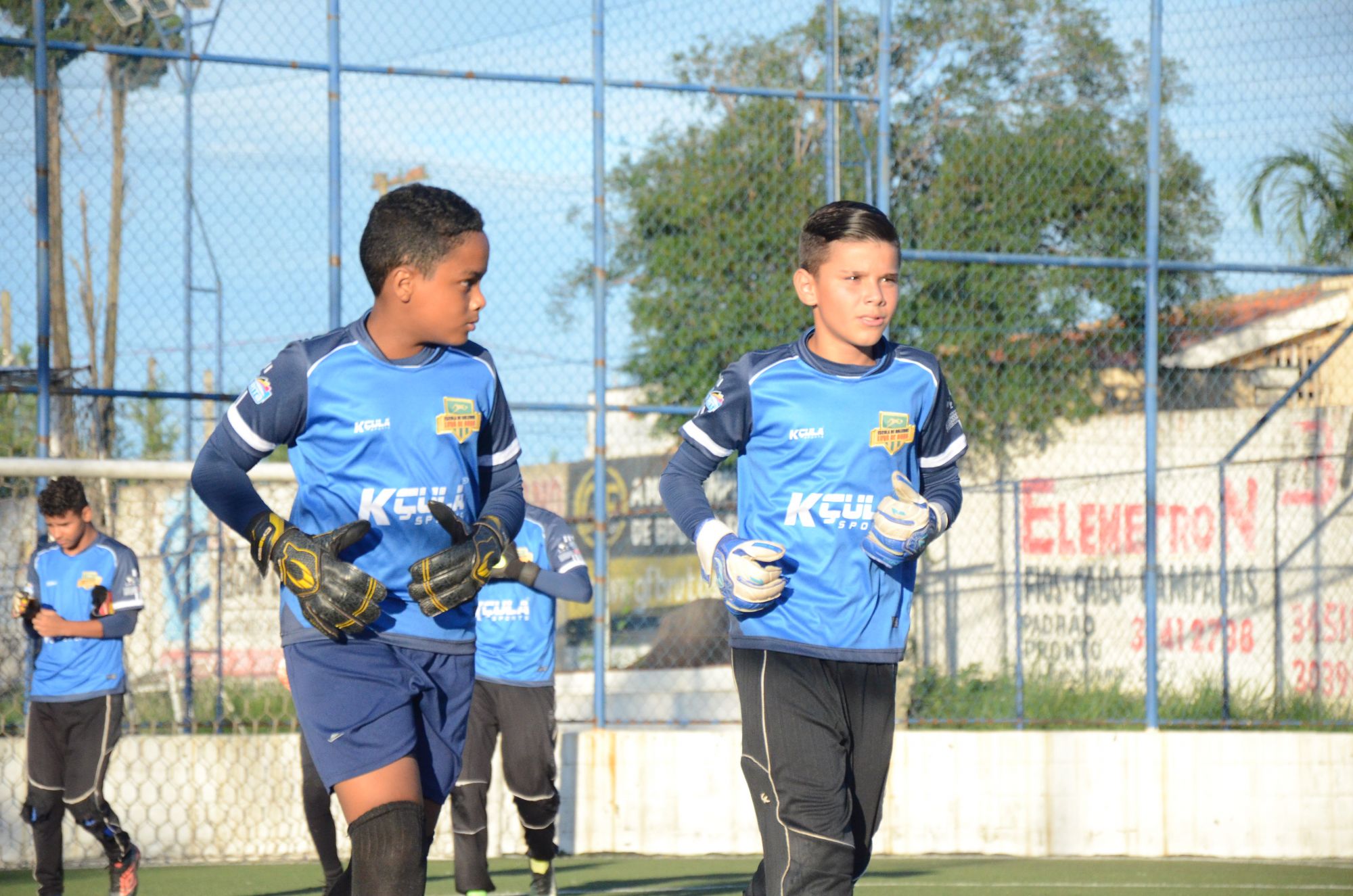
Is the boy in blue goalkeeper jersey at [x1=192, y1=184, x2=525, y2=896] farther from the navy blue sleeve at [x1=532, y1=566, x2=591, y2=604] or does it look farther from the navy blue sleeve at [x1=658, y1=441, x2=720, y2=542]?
the navy blue sleeve at [x1=532, y1=566, x2=591, y2=604]

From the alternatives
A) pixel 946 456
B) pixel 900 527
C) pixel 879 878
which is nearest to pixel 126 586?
pixel 879 878

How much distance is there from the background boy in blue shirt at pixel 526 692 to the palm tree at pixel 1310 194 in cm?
578

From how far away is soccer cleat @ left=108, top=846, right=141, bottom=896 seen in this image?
24.0 feet

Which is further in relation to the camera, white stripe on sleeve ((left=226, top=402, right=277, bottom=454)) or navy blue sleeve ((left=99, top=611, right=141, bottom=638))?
navy blue sleeve ((left=99, top=611, right=141, bottom=638))

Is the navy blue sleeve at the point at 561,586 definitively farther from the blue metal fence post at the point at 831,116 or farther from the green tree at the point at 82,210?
the blue metal fence post at the point at 831,116

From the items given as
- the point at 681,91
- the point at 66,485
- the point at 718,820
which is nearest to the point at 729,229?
the point at 681,91

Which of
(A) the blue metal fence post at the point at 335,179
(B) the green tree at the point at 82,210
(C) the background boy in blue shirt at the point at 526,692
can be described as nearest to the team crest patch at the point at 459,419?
(C) the background boy in blue shirt at the point at 526,692

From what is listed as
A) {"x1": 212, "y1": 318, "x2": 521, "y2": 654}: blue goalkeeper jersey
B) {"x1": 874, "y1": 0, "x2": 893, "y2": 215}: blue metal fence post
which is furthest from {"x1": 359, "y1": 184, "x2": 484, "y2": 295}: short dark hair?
{"x1": 874, "y1": 0, "x2": 893, "y2": 215}: blue metal fence post

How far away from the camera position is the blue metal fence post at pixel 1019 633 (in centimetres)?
1002

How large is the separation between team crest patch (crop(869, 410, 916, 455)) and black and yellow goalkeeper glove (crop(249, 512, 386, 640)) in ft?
4.47

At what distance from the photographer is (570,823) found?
928 centimetres

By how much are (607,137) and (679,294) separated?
6.64ft

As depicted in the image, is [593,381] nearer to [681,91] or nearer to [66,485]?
[681,91]

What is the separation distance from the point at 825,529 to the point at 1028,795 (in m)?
5.96
